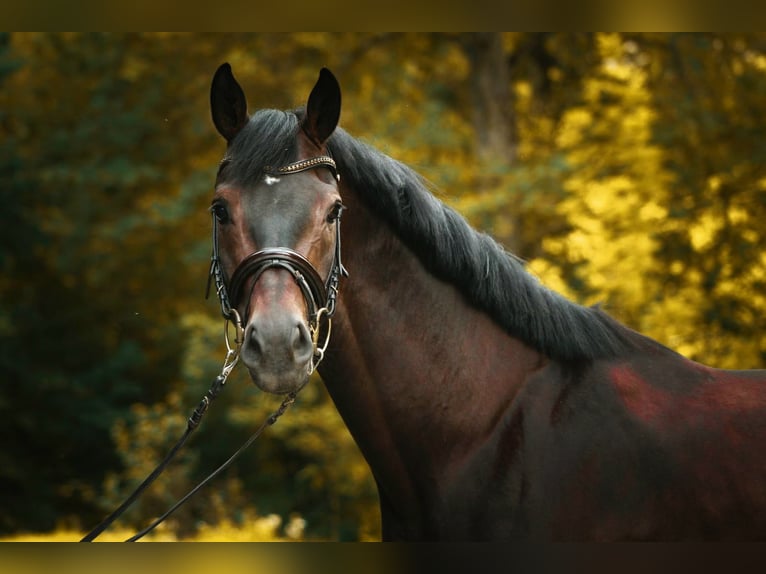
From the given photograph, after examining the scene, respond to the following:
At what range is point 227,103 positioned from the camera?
2805mm

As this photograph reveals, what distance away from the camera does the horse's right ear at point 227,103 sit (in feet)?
9.03

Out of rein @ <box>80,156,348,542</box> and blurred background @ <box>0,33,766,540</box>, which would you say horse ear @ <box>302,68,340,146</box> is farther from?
blurred background @ <box>0,33,766,540</box>

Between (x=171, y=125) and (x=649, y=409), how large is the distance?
12.1m

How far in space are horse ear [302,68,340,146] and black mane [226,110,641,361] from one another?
0.06 m

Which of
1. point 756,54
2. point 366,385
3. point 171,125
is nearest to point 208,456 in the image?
point 171,125

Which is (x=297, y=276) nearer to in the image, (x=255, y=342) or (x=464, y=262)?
(x=255, y=342)

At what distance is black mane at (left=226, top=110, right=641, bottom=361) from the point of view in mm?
2830

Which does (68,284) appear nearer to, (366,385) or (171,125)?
(171,125)

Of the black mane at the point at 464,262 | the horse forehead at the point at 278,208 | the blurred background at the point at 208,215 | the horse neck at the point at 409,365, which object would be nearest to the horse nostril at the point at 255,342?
the horse forehead at the point at 278,208

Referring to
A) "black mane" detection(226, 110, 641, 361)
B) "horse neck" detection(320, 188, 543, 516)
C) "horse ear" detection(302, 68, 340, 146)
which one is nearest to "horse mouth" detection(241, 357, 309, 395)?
"horse neck" detection(320, 188, 543, 516)

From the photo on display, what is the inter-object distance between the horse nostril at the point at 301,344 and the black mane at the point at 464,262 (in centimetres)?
61
